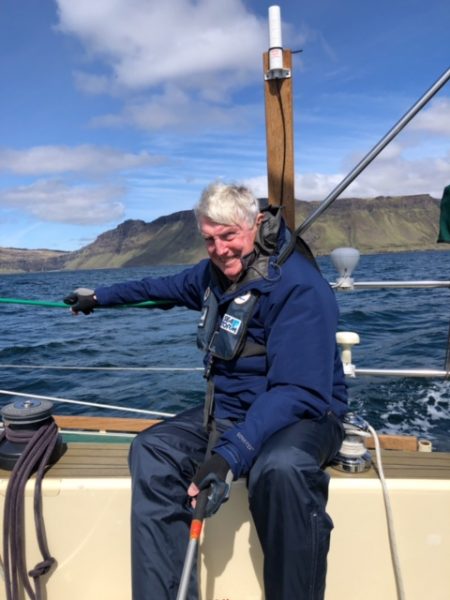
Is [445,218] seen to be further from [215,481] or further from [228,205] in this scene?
[215,481]

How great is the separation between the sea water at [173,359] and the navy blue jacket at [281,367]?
1126 millimetres

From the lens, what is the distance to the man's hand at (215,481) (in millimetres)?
1628

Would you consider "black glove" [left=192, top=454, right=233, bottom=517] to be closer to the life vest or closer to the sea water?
the life vest

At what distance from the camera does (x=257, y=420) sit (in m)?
1.77

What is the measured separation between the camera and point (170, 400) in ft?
23.7

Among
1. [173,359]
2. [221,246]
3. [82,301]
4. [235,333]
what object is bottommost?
[173,359]

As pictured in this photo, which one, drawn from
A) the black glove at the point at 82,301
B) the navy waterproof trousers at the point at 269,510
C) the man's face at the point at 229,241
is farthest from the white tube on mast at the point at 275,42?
the navy waterproof trousers at the point at 269,510

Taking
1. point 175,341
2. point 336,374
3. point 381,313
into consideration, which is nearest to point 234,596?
point 336,374

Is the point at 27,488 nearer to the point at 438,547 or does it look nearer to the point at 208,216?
the point at 208,216

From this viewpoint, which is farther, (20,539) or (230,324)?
(230,324)

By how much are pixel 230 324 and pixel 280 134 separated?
3.63 feet

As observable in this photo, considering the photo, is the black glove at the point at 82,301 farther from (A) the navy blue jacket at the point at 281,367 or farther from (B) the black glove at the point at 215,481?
(B) the black glove at the point at 215,481

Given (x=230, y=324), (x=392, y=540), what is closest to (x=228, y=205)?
(x=230, y=324)

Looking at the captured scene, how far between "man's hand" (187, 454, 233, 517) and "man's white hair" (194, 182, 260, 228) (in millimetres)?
930
